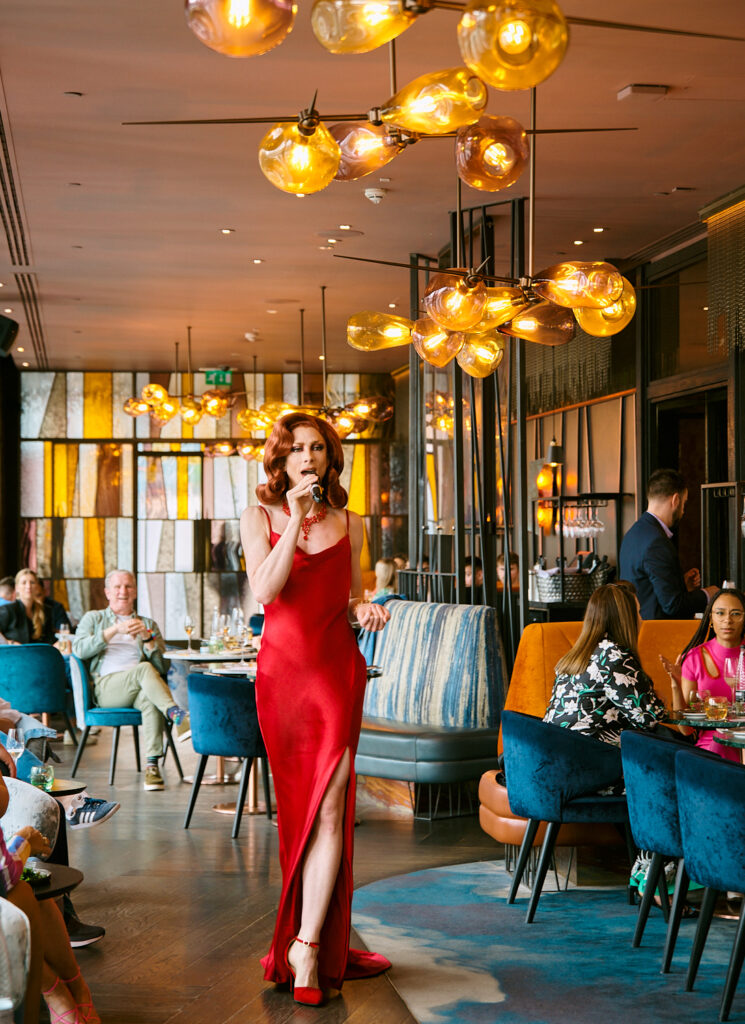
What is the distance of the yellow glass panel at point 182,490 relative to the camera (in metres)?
16.9

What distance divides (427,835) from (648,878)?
83.5 inches

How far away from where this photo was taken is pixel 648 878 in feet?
14.0

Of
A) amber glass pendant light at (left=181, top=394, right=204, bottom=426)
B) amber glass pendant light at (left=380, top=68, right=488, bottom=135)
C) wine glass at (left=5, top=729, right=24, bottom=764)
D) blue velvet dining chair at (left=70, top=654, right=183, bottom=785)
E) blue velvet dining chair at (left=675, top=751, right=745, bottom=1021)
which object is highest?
amber glass pendant light at (left=181, top=394, right=204, bottom=426)

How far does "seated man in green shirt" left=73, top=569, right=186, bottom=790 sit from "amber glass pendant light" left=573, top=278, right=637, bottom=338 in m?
3.92

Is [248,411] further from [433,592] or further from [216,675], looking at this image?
[216,675]

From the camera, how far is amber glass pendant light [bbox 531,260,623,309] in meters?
4.72

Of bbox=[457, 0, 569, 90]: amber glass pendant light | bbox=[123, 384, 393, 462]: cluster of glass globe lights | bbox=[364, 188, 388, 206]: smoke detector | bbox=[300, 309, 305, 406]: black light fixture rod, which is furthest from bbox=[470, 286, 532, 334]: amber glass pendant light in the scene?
bbox=[300, 309, 305, 406]: black light fixture rod

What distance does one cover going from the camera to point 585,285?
473 centimetres

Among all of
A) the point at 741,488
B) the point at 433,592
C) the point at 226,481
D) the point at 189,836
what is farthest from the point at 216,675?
the point at 226,481

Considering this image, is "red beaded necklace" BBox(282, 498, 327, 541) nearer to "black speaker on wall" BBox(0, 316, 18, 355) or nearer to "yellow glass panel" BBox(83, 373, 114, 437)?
"black speaker on wall" BBox(0, 316, 18, 355)

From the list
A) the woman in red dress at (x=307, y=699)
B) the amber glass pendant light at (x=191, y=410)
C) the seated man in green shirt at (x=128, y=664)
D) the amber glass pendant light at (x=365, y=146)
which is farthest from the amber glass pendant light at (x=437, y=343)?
the amber glass pendant light at (x=191, y=410)

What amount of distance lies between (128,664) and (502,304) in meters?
4.04

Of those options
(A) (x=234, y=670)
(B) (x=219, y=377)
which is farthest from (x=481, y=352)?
(B) (x=219, y=377)

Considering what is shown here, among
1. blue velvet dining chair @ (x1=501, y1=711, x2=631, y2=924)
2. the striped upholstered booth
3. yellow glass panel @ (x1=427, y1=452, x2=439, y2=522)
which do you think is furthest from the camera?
yellow glass panel @ (x1=427, y1=452, x2=439, y2=522)
